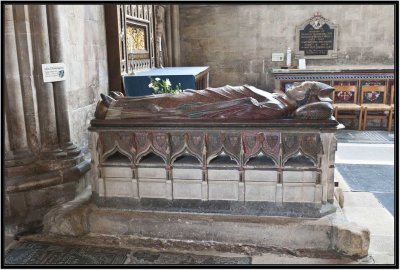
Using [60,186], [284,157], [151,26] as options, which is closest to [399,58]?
[284,157]

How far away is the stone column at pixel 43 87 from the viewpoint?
3.25 m

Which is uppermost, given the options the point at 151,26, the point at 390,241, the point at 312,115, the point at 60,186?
the point at 151,26

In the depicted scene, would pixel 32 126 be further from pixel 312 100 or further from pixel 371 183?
pixel 371 183

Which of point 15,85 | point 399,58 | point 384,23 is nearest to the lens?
point 399,58

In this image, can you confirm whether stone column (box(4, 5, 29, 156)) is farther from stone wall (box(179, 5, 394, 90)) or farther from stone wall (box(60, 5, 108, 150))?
stone wall (box(179, 5, 394, 90))

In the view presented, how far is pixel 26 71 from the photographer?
3242mm

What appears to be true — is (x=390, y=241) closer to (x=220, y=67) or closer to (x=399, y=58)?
(x=399, y=58)

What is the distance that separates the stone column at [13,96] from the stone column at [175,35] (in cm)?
595

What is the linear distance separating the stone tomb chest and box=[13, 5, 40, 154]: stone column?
2.62 feet

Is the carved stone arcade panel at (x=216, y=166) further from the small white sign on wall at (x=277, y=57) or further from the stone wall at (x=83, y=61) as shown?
the small white sign on wall at (x=277, y=57)

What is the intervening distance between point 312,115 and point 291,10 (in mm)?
7019

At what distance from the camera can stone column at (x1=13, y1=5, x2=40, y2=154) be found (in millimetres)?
3178

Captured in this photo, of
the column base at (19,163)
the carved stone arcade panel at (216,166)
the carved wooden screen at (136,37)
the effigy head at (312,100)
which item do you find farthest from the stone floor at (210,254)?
the carved wooden screen at (136,37)

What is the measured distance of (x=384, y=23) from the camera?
8680 millimetres
